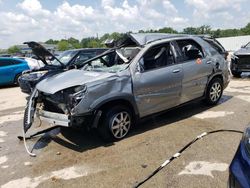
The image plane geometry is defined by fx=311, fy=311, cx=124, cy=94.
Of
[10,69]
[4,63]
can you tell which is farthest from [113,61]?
[4,63]

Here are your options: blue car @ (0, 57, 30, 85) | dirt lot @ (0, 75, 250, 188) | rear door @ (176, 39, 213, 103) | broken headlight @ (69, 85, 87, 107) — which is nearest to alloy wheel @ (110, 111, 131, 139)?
dirt lot @ (0, 75, 250, 188)

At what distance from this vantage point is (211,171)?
13.5ft

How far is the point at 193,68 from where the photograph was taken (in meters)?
6.57

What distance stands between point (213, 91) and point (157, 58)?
80.0 inches

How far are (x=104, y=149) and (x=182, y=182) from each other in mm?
1676

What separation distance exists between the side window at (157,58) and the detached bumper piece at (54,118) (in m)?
1.70

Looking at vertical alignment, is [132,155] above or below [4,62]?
below

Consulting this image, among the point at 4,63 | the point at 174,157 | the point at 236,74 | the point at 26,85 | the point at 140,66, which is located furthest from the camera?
the point at 4,63

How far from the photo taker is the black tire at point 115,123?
5234 millimetres

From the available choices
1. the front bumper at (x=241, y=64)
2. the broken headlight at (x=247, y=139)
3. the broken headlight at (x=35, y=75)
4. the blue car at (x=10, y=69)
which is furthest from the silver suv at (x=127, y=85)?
the blue car at (x=10, y=69)

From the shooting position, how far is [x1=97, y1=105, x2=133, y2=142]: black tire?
5234 millimetres

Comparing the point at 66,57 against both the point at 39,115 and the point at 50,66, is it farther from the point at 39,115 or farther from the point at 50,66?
the point at 39,115

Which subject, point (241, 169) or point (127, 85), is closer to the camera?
point (241, 169)

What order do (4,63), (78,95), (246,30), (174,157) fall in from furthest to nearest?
(246,30)
(4,63)
(78,95)
(174,157)
